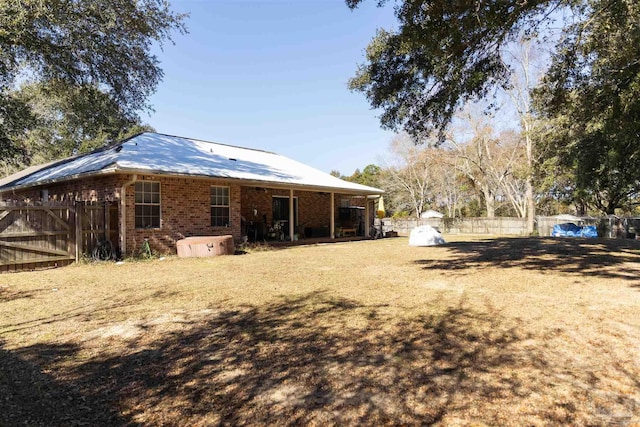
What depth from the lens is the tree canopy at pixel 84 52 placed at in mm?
10305

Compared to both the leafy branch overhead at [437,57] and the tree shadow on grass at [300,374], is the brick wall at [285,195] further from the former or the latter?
the tree shadow on grass at [300,374]

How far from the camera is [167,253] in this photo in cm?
1270

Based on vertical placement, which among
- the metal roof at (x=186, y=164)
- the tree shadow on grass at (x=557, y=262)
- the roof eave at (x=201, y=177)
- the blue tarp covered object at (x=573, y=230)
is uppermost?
the metal roof at (x=186, y=164)

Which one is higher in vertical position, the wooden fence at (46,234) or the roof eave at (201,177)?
the roof eave at (201,177)

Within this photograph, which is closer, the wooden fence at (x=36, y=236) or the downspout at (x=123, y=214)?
the wooden fence at (x=36, y=236)

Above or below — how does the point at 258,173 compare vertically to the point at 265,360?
above

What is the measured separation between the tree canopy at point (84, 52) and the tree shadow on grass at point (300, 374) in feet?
31.4

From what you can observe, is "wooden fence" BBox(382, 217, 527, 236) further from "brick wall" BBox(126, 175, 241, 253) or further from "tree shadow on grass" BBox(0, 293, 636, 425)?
"tree shadow on grass" BBox(0, 293, 636, 425)

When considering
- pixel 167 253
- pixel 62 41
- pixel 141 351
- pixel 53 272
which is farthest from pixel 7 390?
pixel 62 41

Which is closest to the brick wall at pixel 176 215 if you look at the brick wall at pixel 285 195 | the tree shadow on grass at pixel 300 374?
the brick wall at pixel 285 195

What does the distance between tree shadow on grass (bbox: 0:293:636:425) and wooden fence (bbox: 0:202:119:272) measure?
23.6ft

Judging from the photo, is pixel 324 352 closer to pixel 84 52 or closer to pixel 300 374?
pixel 300 374

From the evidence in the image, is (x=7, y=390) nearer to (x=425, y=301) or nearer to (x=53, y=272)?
(x=425, y=301)

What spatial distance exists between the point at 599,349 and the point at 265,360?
322 centimetres
